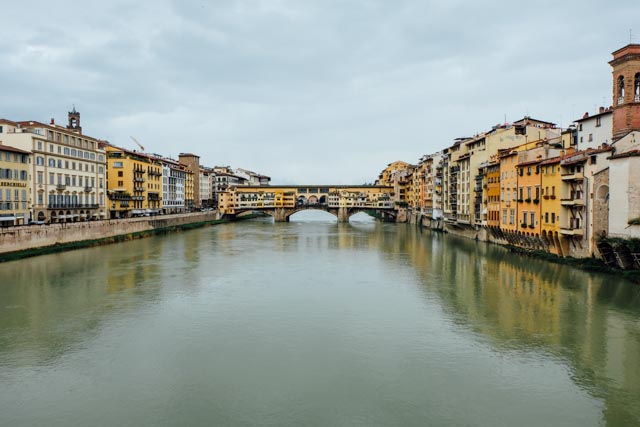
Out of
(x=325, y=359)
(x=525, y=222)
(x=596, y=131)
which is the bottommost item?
(x=325, y=359)

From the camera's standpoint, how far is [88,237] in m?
45.1

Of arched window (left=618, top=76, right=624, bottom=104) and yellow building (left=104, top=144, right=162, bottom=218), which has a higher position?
arched window (left=618, top=76, right=624, bottom=104)

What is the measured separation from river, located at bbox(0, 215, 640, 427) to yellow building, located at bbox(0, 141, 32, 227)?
1156 centimetres

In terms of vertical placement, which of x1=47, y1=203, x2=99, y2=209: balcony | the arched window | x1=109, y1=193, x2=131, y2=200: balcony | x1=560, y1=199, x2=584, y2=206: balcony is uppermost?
the arched window

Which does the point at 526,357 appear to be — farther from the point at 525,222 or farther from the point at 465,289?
the point at 525,222

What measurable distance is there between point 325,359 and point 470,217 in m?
41.6

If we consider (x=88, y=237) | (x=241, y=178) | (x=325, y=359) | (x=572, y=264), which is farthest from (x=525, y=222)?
(x=241, y=178)

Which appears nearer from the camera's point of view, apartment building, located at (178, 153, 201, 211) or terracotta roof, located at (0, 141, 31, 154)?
terracotta roof, located at (0, 141, 31, 154)

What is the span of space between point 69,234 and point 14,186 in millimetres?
6454

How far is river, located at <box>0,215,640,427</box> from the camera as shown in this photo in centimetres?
1203

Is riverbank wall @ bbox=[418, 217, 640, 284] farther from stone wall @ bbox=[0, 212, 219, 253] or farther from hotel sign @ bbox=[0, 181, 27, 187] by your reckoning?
hotel sign @ bbox=[0, 181, 27, 187]

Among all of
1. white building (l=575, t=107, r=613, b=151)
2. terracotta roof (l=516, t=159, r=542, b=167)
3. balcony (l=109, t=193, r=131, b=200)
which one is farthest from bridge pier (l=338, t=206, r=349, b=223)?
white building (l=575, t=107, r=613, b=151)

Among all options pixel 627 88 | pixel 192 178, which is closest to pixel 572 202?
pixel 627 88

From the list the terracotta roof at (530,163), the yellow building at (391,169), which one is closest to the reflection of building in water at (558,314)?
the terracotta roof at (530,163)
